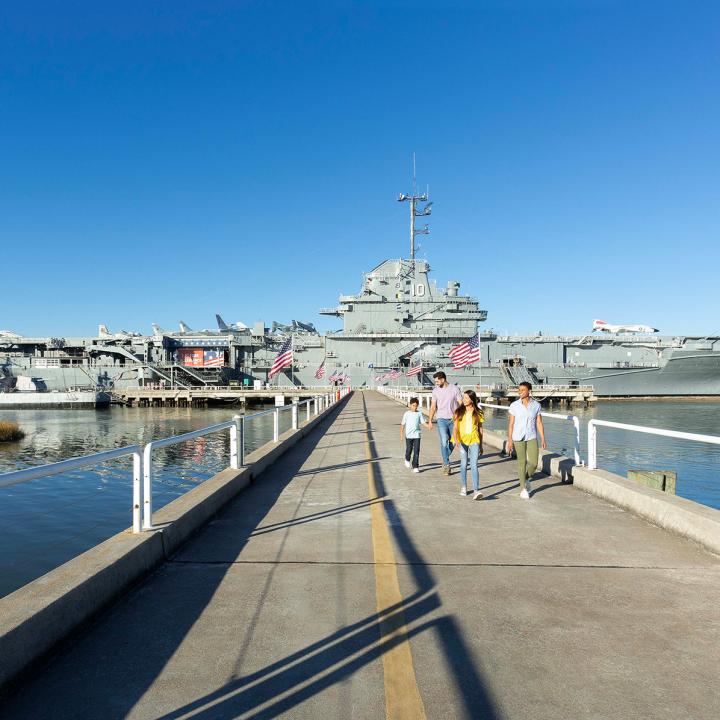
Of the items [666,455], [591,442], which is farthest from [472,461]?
[666,455]

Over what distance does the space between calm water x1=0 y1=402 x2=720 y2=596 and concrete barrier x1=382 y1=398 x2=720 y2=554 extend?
780cm

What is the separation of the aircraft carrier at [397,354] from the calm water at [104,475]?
91.8 ft

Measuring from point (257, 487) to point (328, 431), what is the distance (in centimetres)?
993

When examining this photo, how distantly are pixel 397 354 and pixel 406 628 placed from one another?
64.6 metres

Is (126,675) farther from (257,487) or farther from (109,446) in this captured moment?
(109,446)

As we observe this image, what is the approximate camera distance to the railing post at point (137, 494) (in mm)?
5473

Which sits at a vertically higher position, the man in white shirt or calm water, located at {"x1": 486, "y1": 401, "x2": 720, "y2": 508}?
the man in white shirt

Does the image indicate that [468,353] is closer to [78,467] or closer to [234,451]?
[234,451]

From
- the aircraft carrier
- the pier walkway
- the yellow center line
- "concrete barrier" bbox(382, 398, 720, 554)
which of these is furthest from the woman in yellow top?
the aircraft carrier

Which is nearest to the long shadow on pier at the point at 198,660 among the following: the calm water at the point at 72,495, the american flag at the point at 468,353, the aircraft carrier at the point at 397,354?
the calm water at the point at 72,495

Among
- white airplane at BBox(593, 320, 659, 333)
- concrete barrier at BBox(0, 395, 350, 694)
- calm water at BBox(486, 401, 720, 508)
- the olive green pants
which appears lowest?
calm water at BBox(486, 401, 720, 508)

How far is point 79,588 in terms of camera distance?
4.11 m

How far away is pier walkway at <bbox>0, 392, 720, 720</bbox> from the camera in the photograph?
10.3ft

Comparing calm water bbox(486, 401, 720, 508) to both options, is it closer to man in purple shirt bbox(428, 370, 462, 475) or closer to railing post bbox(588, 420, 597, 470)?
man in purple shirt bbox(428, 370, 462, 475)
